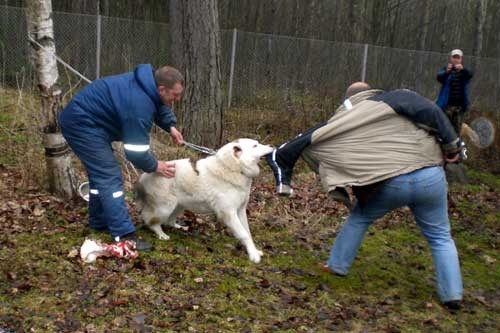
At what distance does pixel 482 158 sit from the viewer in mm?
12938

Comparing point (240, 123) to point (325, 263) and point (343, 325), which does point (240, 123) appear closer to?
point (325, 263)

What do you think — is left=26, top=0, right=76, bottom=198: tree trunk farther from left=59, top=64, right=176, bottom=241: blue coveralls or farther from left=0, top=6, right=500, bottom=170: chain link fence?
left=0, top=6, right=500, bottom=170: chain link fence

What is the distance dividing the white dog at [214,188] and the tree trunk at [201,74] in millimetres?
3417

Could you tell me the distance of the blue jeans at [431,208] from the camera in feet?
15.1

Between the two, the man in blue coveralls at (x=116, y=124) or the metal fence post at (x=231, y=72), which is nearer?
the man in blue coveralls at (x=116, y=124)

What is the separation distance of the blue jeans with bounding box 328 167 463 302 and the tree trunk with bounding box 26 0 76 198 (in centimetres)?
340

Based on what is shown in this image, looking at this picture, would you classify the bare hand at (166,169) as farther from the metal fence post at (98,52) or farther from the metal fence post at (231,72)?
the metal fence post at (98,52)

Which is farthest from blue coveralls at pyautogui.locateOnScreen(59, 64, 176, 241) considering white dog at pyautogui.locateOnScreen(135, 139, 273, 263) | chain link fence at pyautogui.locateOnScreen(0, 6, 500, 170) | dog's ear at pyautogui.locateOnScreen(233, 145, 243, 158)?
chain link fence at pyautogui.locateOnScreen(0, 6, 500, 170)

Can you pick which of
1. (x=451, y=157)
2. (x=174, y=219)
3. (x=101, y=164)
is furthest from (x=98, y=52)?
(x=451, y=157)

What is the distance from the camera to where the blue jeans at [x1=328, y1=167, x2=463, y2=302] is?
461 cm

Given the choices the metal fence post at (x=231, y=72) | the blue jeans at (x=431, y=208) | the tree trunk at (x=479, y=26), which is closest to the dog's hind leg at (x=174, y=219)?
the blue jeans at (x=431, y=208)

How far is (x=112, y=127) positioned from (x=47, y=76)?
1.38m

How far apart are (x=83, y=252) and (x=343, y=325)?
7.79ft

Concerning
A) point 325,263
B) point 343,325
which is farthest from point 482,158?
point 343,325
